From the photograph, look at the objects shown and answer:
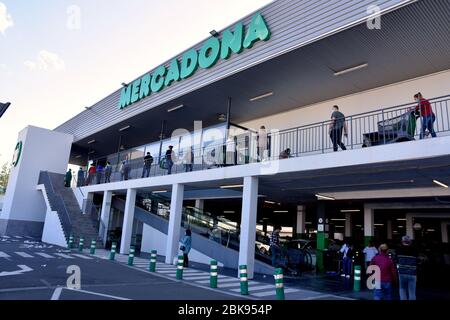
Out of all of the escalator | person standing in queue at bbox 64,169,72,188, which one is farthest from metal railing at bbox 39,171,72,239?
the escalator

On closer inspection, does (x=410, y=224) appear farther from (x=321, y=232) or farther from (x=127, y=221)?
(x=127, y=221)

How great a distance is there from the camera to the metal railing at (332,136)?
10.2m

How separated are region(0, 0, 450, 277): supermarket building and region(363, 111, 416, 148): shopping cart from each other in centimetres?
4

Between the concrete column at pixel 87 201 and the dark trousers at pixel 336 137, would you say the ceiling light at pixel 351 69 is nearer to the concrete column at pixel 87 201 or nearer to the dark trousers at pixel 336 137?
the dark trousers at pixel 336 137

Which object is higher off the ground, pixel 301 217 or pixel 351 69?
pixel 351 69

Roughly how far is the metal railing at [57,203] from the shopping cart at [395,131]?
60.9 feet

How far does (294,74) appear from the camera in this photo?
14672 mm

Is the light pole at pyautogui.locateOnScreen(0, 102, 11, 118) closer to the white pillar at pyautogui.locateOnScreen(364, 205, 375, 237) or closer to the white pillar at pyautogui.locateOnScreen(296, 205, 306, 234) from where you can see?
the white pillar at pyautogui.locateOnScreen(364, 205, 375, 237)

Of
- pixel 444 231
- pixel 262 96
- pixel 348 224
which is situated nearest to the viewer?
pixel 262 96

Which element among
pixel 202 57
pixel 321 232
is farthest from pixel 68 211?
pixel 321 232

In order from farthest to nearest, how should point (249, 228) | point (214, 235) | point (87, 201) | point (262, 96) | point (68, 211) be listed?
1. point (87, 201)
2. point (68, 211)
3. point (214, 235)
4. point (262, 96)
5. point (249, 228)

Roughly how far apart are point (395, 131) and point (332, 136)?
6.87ft

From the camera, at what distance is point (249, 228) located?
512 inches

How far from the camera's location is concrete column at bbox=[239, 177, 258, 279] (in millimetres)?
12969
